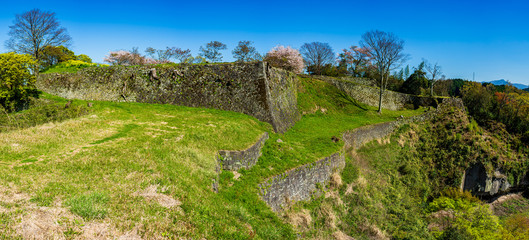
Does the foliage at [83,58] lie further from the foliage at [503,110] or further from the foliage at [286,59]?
the foliage at [503,110]

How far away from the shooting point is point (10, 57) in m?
19.6

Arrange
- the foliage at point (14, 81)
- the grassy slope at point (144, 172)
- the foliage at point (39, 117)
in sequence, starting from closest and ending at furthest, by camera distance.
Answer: the grassy slope at point (144, 172) < the foliage at point (39, 117) < the foliage at point (14, 81)

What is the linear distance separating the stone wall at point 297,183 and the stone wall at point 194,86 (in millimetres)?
4703

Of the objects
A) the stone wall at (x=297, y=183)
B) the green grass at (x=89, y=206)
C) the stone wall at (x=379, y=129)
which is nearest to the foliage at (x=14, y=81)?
the green grass at (x=89, y=206)

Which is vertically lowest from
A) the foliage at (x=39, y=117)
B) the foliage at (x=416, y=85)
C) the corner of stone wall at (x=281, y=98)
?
the foliage at (x=39, y=117)

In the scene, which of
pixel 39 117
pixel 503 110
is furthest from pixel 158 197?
pixel 503 110

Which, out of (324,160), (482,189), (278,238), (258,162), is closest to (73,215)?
(278,238)

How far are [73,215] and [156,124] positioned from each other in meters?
8.96

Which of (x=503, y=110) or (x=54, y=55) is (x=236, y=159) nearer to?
(x=54, y=55)

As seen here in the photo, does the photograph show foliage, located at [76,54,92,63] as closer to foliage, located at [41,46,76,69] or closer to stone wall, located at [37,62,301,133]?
foliage, located at [41,46,76,69]

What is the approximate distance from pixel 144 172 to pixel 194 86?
560 inches

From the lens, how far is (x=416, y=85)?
45.8 metres

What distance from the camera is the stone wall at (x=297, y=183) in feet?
38.5

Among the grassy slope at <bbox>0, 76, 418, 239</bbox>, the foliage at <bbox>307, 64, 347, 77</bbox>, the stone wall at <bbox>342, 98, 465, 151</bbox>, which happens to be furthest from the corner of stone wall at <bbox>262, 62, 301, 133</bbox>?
the foliage at <bbox>307, 64, 347, 77</bbox>
